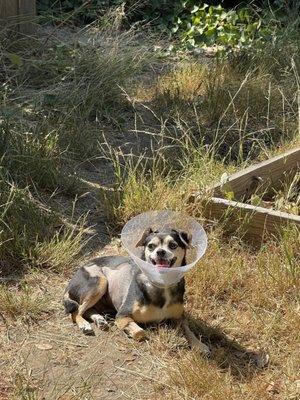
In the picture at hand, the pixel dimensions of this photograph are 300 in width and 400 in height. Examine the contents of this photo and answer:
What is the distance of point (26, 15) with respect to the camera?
27.1ft

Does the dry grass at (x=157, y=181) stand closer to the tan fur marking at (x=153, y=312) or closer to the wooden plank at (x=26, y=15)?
the tan fur marking at (x=153, y=312)

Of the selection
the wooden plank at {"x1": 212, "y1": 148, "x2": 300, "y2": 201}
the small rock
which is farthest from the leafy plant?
the small rock

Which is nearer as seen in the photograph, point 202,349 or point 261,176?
point 202,349

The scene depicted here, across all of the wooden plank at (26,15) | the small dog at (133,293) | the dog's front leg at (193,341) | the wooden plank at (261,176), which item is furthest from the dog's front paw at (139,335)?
the wooden plank at (26,15)

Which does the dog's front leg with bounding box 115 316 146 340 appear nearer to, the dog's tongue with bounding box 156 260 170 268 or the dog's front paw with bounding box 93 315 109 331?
the dog's front paw with bounding box 93 315 109 331

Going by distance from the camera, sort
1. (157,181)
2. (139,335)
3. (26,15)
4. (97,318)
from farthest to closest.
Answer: (26,15) < (157,181) < (97,318) < (139,335)

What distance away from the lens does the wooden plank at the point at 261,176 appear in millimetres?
6020

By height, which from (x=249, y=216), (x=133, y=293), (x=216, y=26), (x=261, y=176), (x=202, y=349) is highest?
(x=133, y=293)

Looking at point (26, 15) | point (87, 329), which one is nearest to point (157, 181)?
point (87, 329)

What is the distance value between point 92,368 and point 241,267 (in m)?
1.29

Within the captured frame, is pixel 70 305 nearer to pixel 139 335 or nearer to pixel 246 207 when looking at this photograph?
pixel 139 335

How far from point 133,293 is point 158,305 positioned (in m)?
0.15

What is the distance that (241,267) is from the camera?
5.28 metres

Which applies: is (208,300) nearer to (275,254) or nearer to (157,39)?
(275,254)
